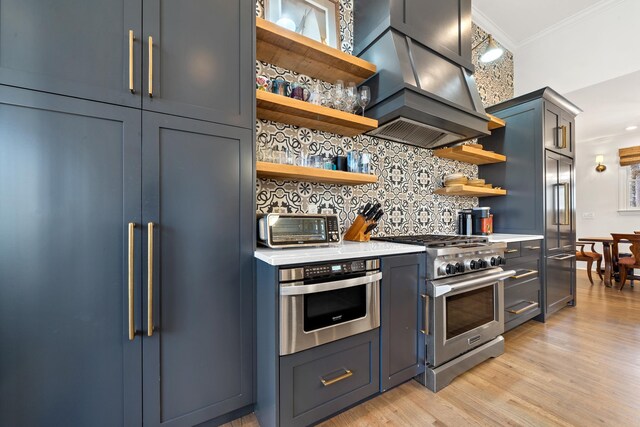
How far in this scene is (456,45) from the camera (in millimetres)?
2400

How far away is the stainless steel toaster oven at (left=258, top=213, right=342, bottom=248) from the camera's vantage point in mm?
1510

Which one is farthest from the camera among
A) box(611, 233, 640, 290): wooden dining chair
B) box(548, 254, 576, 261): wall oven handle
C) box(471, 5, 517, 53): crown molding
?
box(611, 233, 640, 290): wooden dining chair

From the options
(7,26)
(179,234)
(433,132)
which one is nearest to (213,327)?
(179,234)

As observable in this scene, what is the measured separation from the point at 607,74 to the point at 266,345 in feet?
15.7

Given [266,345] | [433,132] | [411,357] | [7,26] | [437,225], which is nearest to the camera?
[7,26]

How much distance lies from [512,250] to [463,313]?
40.7 inches

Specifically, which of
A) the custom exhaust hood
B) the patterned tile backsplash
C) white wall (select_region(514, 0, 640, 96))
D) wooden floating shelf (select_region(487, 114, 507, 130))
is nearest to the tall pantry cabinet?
the patterned tile backsplash

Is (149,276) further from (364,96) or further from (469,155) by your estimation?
(469,155)

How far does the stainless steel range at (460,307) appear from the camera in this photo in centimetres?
170

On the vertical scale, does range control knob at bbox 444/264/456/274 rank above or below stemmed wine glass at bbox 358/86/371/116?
below

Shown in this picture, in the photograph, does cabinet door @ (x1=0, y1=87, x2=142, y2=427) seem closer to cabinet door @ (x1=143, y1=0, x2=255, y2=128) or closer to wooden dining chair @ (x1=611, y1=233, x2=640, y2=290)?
cabinet door @ (x1=143, y1=0, x2=255, y2=128)

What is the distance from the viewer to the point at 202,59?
133 cm

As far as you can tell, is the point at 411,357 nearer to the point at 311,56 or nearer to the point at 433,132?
the point at 433,132

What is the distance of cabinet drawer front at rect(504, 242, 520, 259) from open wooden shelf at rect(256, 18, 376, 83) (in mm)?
2025
